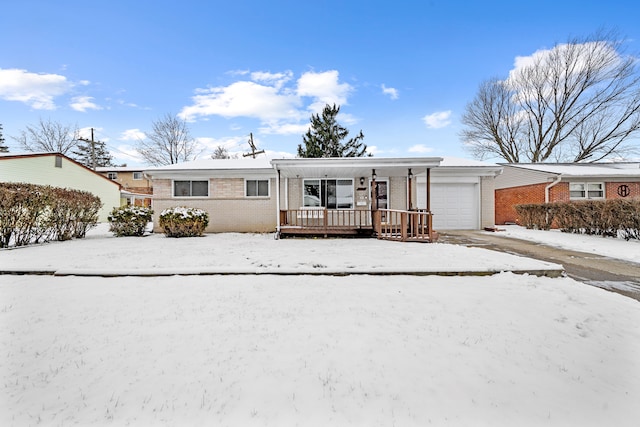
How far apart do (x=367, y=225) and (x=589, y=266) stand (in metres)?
5.83

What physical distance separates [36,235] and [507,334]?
38.7 feet

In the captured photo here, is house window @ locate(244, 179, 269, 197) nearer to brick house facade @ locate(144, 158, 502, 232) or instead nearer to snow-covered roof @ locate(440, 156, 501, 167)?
brick house facade @ locate(144, 158, 502, 232)

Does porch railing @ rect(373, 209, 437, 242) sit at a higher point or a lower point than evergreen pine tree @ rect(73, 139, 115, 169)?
lower

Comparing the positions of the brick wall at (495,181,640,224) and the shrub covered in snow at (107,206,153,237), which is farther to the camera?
the brick wall at (495,181,640,224)

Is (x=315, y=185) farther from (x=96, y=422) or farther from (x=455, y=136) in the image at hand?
(x=455, y=136)

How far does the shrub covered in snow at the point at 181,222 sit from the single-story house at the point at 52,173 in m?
9.59

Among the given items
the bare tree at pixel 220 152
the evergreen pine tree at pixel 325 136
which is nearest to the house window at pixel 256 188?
the evergreen pine tree at pixel 325 136

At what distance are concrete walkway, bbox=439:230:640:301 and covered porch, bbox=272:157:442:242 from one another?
2.25 m

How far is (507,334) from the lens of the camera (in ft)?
9.39

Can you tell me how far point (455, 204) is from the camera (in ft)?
40.5

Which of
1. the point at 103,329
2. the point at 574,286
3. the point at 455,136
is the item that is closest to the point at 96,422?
the point at 103,329

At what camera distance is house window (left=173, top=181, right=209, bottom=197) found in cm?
1213

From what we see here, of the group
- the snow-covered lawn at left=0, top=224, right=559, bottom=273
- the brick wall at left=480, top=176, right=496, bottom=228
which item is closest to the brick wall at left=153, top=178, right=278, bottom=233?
the snow-covered lawn at left=0, top=224, right=559, bottom=273

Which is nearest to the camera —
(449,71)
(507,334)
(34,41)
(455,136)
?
(507,334)
